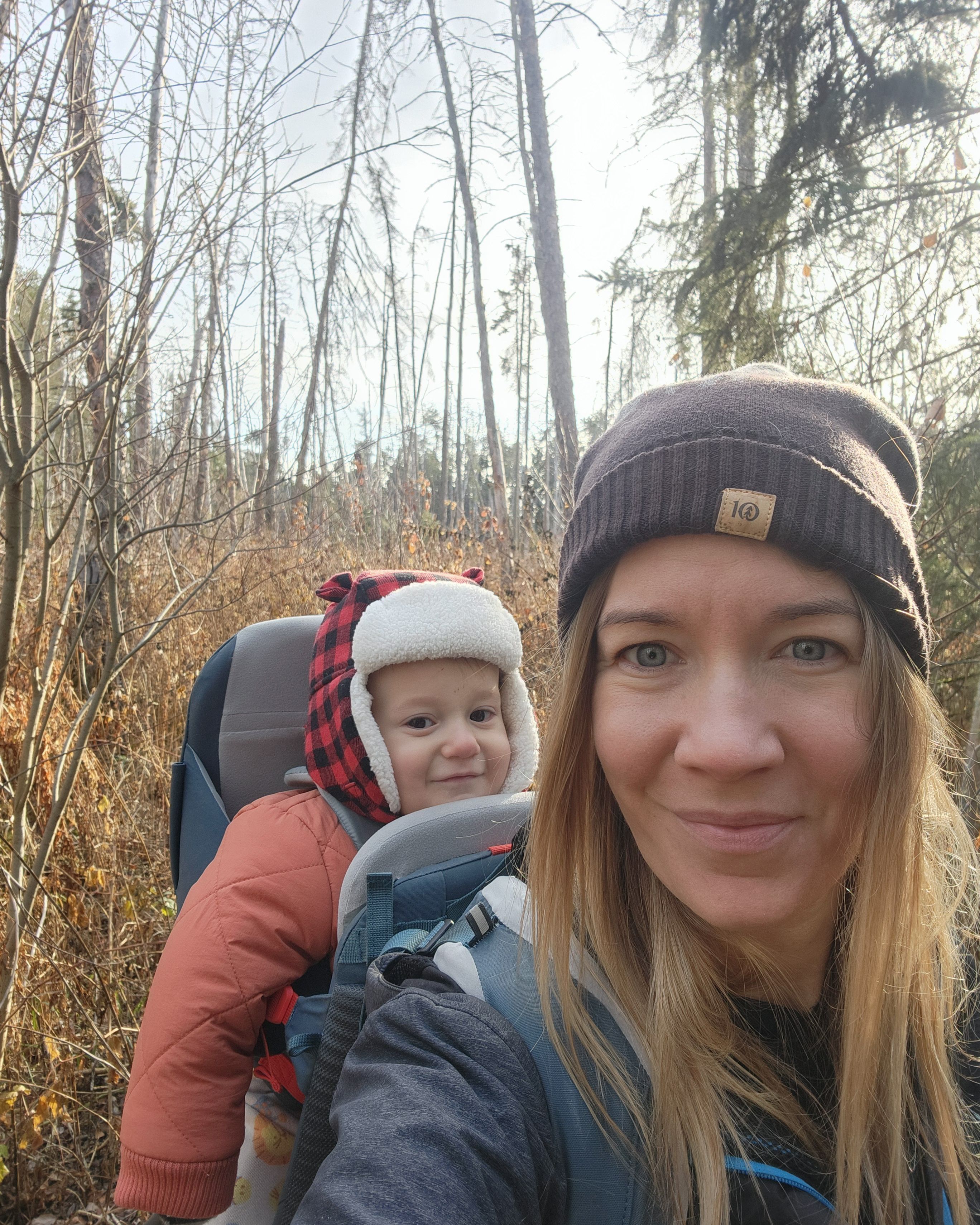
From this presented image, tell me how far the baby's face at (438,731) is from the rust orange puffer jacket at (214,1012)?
0.31 m

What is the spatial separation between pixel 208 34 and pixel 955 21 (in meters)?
3.85

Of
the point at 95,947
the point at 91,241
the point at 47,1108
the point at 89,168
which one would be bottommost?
the point at 47,1108

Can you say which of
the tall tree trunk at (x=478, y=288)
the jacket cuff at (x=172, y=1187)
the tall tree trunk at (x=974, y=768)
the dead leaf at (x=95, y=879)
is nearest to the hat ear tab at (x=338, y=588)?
the jacket cuff at (x=172, y=1187)

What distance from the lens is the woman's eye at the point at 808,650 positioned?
39.0 inches

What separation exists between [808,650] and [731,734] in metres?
0.17

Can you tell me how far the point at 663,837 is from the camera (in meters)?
1.05

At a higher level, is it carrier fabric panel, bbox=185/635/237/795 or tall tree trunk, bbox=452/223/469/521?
tall tree trunk, bbox=452/223/469/521

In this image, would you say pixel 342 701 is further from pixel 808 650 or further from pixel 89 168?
pixel 89 168

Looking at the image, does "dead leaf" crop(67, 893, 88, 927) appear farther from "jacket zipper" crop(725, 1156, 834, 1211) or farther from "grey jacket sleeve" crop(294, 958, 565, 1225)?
"jacket zipper" crop(725, 1156, 834, 1211)

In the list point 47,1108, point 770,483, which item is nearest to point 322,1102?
point 770,483

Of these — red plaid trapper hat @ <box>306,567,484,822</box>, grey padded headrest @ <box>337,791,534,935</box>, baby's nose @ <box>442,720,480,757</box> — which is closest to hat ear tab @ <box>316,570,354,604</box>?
red plaid trapper hat @ <box>306,567,484,822</box>

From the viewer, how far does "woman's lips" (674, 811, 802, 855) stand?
3.17ft

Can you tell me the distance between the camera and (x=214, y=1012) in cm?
150

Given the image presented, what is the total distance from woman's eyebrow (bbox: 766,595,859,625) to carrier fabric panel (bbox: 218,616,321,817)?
135 centimetres
